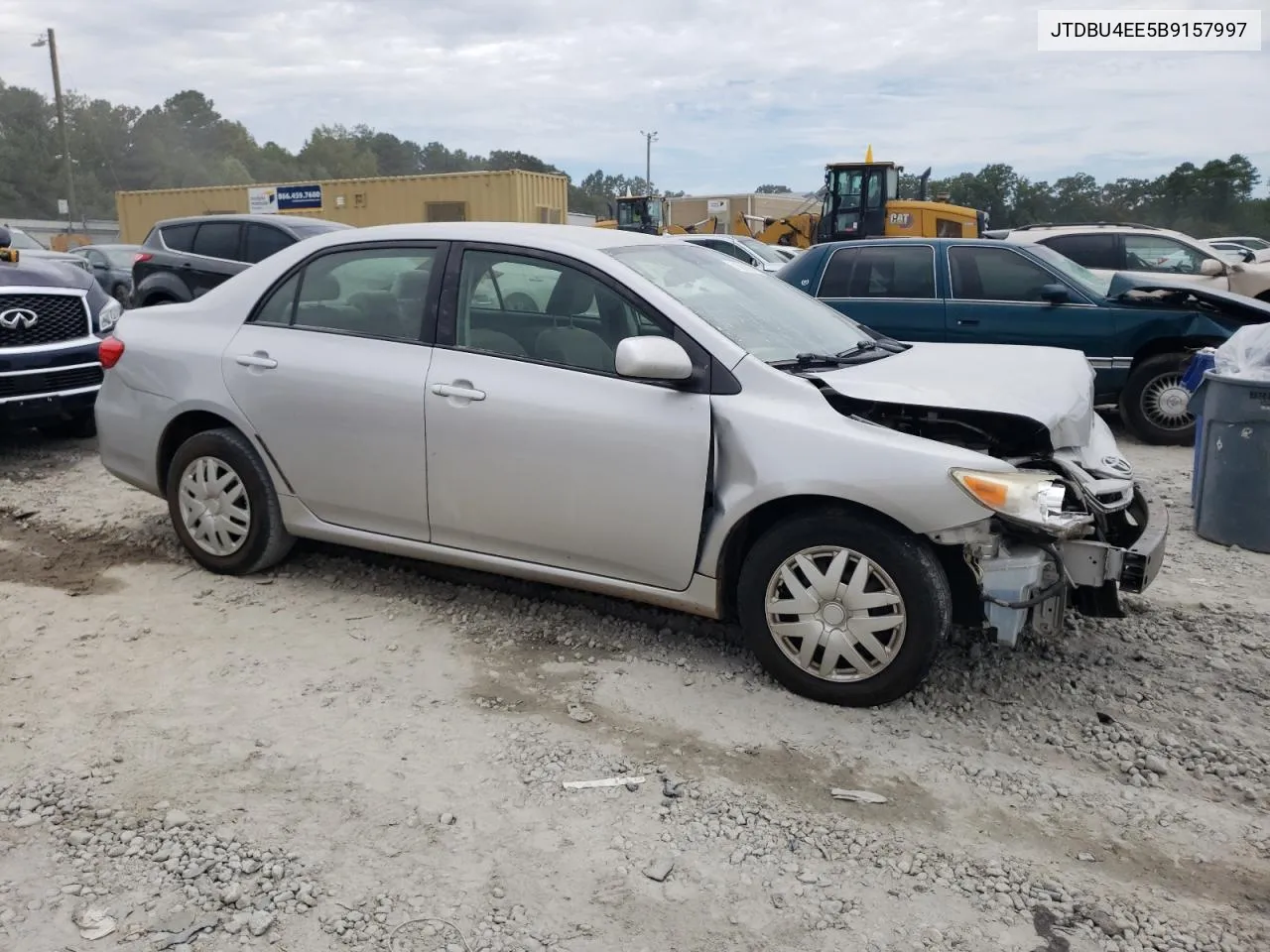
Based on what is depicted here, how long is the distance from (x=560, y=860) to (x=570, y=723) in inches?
30.8

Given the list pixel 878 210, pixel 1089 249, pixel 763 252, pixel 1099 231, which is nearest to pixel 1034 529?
pixel 1089 249

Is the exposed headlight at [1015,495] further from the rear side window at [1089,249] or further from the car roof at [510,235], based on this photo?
the rear side window at [1089,249]

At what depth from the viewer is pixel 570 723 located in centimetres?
358

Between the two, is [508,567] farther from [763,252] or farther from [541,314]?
[763,252]

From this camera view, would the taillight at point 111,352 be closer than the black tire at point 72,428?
Yes

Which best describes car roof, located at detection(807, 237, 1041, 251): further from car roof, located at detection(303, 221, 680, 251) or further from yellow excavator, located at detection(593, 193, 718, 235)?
yellow excavator, located at detection(593, 193, 718, 235)

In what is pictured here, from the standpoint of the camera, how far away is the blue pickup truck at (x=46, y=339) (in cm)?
692

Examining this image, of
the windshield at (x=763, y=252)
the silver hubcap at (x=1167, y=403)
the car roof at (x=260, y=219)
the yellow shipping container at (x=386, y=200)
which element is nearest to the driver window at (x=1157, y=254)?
the silver hubcap at (x=1167, y=403)

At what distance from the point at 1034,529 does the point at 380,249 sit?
9.57ft

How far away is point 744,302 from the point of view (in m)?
4.27

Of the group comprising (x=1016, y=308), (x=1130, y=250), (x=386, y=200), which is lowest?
(x=1016, y=308)

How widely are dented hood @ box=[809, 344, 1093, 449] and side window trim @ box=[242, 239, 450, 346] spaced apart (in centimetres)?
161

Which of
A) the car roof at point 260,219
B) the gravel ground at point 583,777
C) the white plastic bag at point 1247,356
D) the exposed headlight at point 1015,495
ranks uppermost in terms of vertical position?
the car roof at point 260,219

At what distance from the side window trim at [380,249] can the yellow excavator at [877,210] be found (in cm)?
1554
